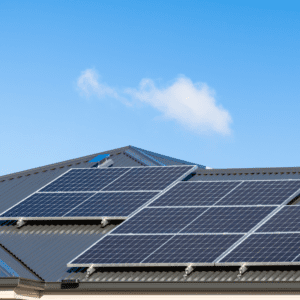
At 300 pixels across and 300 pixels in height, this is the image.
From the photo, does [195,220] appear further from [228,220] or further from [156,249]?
[156,249]

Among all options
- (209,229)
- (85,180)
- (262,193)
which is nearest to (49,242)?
(85,180)

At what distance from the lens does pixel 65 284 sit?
71.4ft

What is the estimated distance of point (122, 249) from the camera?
22.7 metres

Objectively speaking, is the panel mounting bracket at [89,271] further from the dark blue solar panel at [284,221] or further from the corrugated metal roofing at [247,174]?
the corrugated metal roofing at [247,174]

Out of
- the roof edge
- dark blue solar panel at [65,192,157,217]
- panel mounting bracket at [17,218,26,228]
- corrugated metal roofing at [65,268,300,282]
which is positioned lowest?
the roof edge

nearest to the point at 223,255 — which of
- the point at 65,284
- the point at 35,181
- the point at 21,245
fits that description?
the point at 65,284

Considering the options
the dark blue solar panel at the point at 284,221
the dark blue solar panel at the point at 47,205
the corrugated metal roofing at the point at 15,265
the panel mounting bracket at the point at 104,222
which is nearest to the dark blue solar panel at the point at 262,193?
the dark blue solar panel at the point at 284,221

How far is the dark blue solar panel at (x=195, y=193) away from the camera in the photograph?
2525cm

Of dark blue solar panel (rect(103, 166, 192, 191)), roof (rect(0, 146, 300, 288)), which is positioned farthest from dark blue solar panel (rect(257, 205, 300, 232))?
dark blue solar panel (rect(103, 166, 192, 191))

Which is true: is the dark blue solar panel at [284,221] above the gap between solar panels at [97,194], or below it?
below

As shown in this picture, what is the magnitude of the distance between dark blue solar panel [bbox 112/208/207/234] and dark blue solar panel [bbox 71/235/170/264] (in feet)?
1.59

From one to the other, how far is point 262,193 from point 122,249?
236 inches

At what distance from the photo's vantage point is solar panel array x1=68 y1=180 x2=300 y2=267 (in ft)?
70.1

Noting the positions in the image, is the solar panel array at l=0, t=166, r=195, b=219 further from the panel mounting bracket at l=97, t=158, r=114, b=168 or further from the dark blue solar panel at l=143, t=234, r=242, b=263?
the dark blue solar panel at l=143, t=234, r=242, b=263
